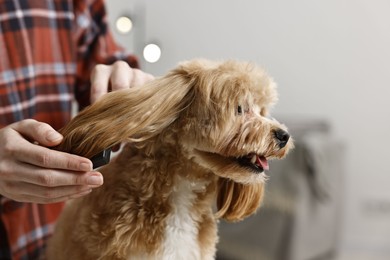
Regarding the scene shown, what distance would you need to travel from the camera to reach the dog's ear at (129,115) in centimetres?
65

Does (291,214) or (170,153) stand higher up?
(170,153)

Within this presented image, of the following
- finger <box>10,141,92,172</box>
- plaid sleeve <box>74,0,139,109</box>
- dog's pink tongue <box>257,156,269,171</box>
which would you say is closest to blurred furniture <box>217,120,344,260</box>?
plaid sleeve <box>74,0,139,109</box>

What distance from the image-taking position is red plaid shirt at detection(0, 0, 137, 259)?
3.21ft

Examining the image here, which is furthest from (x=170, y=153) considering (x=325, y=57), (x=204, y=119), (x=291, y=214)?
(x=325, y=57)

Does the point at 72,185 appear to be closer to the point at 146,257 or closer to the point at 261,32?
the point at 146,257

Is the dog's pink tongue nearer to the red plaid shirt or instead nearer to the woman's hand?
the woman's hand

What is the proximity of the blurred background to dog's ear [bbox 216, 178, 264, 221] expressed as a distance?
5.99 ft

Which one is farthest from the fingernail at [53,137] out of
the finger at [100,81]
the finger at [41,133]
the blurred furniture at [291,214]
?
the blurred furniture at [291,214]

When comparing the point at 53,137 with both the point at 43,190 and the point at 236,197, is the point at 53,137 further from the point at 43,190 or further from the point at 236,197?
the point at 236,197

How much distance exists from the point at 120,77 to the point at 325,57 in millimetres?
2105

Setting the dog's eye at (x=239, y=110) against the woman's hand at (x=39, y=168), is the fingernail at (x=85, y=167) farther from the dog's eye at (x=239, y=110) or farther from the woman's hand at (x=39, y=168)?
the dog's eye at (x=239, y=110)

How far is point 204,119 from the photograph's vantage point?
70 centimetres

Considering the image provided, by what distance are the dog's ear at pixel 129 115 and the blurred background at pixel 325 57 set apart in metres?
1.90

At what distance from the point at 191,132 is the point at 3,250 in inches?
19.6
